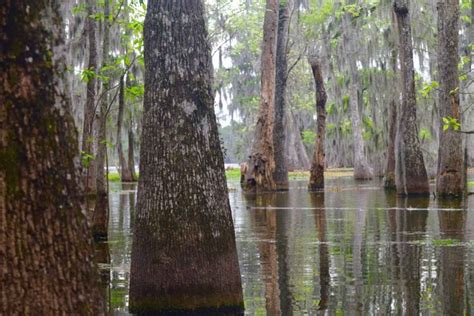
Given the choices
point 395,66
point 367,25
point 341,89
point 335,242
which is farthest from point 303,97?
point 335,242

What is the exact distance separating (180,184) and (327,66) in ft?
106

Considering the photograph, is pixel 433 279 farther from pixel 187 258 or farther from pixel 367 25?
pixel 367 25

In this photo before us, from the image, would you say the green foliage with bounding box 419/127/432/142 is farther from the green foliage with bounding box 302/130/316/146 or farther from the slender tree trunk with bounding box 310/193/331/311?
the slender tree trunk with bounding box 310/193/331/311

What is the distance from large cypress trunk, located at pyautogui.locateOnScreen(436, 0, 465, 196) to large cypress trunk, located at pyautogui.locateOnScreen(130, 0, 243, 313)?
13185 mm

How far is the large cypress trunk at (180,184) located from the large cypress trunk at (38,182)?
115 inches

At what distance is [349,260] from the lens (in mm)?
9320

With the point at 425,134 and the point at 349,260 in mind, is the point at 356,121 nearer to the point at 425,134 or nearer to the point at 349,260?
the point at 425,134

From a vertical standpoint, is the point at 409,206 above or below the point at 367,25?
below

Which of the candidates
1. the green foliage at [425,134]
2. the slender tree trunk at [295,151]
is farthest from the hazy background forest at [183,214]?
the slender tree trunk at [295,151]

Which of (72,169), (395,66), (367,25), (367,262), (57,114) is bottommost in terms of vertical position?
(367,262)

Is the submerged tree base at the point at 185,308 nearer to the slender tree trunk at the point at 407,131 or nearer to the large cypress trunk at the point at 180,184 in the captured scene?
the large cypress trunk at the point at 180,184

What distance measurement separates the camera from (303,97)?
58.2 m

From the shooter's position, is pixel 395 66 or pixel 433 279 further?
pixel 395 66

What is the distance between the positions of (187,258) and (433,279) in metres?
2.93
